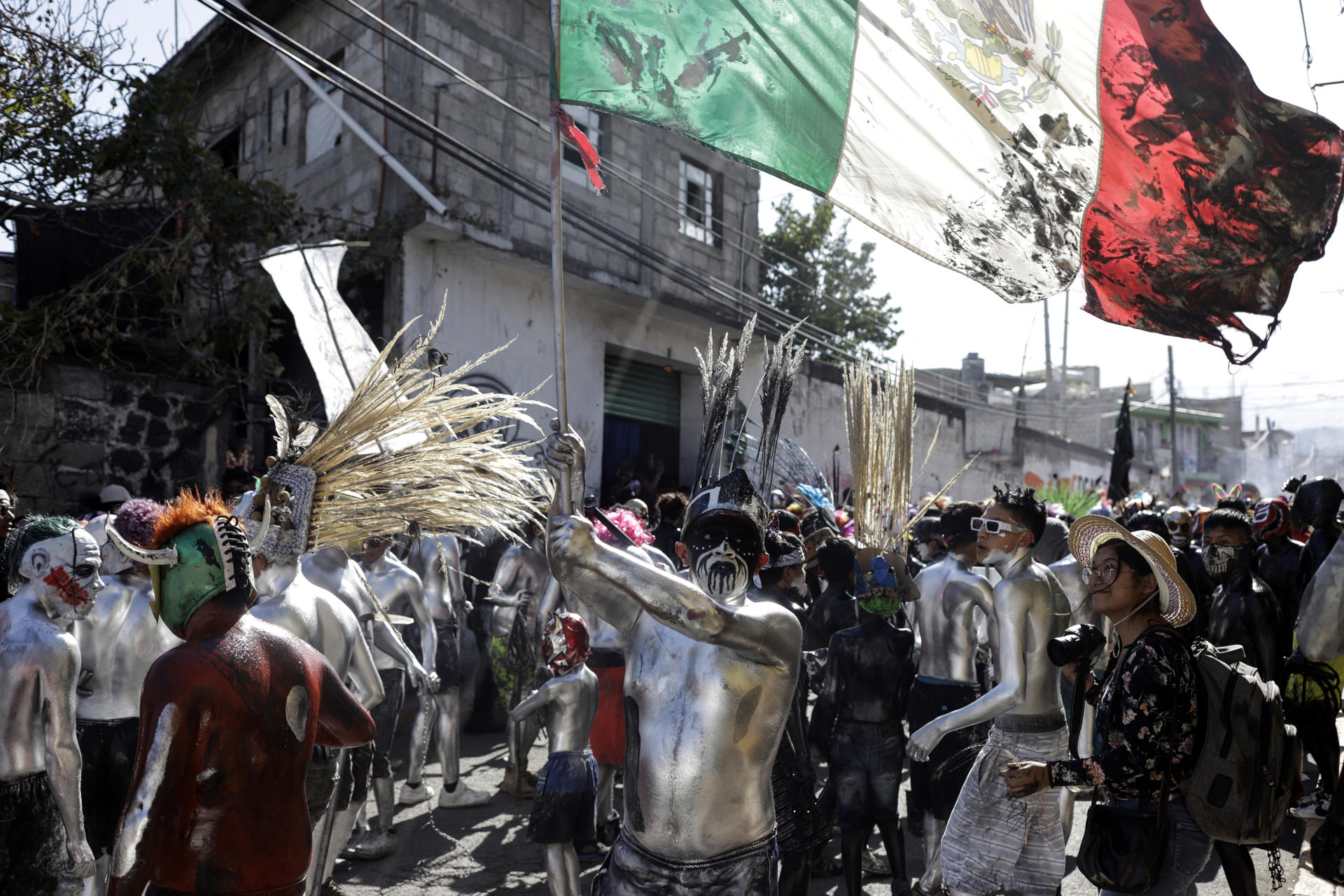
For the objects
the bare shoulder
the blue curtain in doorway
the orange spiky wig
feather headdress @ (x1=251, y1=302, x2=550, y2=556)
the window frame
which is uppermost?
the window frame

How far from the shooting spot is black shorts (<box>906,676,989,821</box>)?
486cm

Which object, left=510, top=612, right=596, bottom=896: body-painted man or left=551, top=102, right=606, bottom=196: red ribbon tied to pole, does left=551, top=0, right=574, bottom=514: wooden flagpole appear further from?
left=510, top=612, right=596, bottom=896: body-painted man

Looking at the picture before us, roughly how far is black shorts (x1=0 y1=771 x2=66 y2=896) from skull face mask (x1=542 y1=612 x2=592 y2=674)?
2084mm

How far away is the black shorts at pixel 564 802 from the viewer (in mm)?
4203

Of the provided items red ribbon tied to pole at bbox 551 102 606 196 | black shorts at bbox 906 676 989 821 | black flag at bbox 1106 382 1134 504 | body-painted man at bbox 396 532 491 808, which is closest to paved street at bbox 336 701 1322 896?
body-painted man at bbox 396 532 491 808

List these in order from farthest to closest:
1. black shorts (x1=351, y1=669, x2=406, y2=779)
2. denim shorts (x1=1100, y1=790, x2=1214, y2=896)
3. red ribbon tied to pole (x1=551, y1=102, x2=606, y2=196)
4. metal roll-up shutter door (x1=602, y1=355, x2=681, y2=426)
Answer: metal roll-up shutter door (x1=602, y1=355, x2=681, y2=426)
black shorts (x1=351, y1=669, x2=406, y2=779)
denim shorts (x1=1100, y1=790, x2=1214, y2=896)
red ribbon tied to pole (x1=551, y1=102, x2=606, y2=196)

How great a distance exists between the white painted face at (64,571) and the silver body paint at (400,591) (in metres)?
2.25

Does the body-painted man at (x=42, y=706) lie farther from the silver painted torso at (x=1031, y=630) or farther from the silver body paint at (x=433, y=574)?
the silver painted torso at (x=1031, y=630)

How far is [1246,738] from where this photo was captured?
116 inches

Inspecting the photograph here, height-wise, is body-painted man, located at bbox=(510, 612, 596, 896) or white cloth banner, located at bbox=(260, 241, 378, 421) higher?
white cloth banner, located at bbox=(260, 241, 378, 421)

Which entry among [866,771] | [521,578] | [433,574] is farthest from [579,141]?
[521,578]

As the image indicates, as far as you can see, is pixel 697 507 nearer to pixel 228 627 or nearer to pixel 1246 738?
pixel 228 627

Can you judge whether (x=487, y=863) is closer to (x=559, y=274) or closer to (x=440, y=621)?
(x=440, y=621)

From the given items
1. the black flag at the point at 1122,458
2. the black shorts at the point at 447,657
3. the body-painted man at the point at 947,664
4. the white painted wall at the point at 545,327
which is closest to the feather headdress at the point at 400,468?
the body-painted man at the point at 947,664
